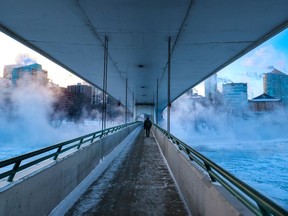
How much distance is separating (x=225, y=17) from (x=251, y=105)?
139 meters

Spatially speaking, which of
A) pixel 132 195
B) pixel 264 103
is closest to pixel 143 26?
pixel 132 195

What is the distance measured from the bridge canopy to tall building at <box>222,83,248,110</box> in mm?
135148

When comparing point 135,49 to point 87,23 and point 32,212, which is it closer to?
point 87,23

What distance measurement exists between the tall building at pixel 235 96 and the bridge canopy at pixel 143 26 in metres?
135

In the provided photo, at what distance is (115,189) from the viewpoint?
19.2 ft

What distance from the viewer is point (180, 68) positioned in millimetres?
16750

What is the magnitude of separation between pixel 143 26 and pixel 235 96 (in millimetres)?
148761

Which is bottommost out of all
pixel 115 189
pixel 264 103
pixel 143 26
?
pixel 115 189

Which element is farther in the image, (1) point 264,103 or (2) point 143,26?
(1) point 264,103

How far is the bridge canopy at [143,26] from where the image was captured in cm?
686

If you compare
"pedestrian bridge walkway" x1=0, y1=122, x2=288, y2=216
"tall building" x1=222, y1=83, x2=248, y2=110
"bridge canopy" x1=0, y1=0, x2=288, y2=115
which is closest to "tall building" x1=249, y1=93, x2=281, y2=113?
"tall building" x1=222, y1=83, x2=248, y2=110

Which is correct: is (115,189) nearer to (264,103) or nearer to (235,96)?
(264,103)

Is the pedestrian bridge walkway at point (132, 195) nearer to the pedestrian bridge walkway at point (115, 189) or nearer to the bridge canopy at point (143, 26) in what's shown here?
the pedestrian bridge walkway at point (115, 189)

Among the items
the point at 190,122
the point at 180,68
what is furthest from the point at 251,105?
the point at 180,68
